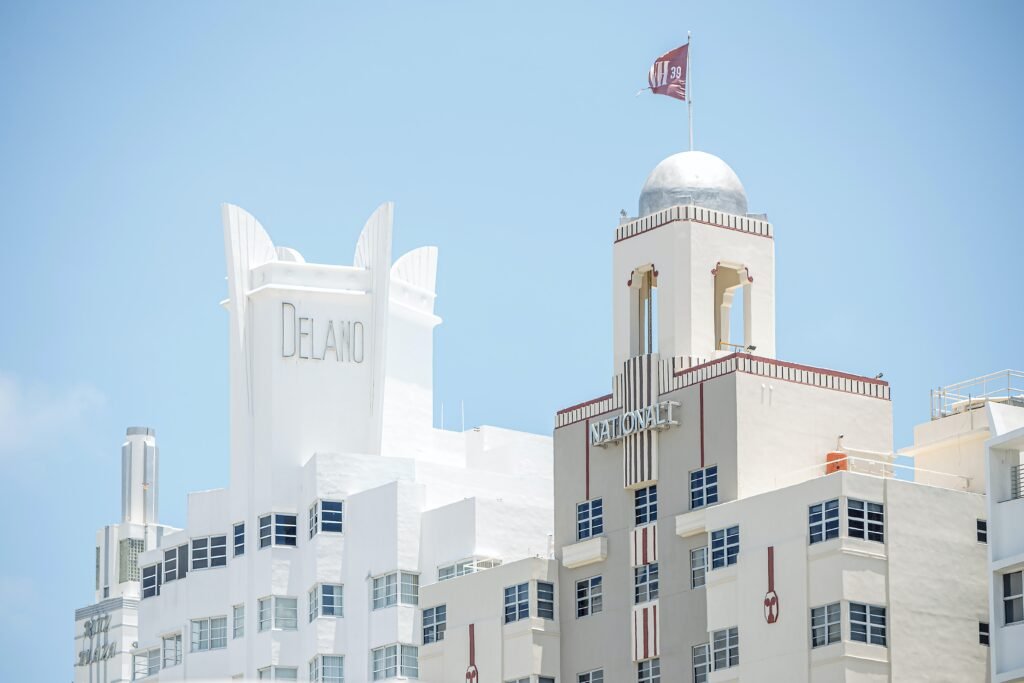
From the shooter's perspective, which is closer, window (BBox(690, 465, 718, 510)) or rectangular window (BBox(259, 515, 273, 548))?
window (BBox(690, 465, 718, 510))

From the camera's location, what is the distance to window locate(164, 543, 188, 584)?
369 feet

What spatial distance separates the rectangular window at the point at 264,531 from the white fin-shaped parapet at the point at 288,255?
14124 mm

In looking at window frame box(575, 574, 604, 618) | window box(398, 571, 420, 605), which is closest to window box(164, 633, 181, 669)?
window box(398, 571, 420, 605)

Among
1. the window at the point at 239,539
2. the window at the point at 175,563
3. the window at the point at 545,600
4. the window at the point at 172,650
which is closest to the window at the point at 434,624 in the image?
the window at the point at 545,600

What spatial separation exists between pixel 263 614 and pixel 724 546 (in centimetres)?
3059

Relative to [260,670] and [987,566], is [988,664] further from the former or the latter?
[260,670]

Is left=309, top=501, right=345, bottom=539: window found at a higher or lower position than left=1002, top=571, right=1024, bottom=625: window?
higher

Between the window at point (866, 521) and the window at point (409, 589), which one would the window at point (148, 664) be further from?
the window at point (866, 521)

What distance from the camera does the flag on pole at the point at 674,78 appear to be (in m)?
96.8

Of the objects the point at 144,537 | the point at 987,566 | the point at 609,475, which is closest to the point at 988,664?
the point at 987,566

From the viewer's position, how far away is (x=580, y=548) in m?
92.1

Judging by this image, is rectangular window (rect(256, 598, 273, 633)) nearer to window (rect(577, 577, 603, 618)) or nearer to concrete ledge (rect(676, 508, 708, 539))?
window (rect(577, 577, 603, 618))

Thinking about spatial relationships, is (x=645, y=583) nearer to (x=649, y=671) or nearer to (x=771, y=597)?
(x=649, y=671)

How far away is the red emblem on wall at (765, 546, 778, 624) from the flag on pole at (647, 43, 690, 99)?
78.0 ft
